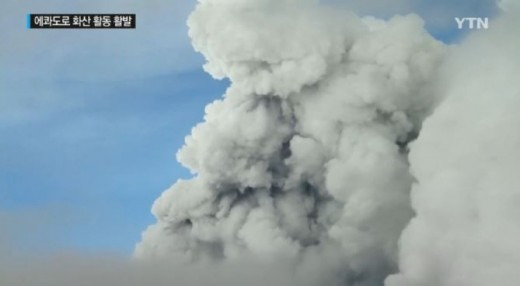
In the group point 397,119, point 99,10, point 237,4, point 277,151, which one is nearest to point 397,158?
point 397,119

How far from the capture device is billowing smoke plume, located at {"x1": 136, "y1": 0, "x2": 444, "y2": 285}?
5.25 m

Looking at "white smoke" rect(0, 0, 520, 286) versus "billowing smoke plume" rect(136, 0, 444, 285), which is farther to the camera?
"billowing smoke plume" rect(136, 0, 444, 285)

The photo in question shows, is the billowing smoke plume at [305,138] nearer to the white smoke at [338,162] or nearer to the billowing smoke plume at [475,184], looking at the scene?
the white smoke at [338,162]

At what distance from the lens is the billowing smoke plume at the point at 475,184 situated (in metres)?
4.91

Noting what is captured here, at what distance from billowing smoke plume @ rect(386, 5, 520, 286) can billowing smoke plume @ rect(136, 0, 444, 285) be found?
9.2 inches

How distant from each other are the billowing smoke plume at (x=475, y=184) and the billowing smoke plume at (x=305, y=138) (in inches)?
9.2

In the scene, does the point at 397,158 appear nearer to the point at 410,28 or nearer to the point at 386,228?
the point at 386,228

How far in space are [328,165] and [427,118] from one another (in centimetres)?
73
